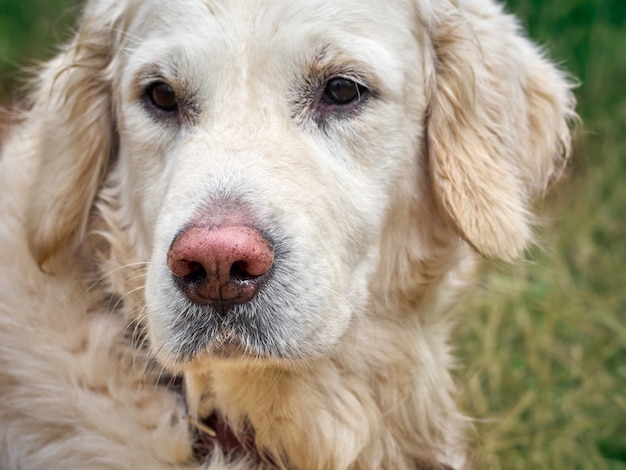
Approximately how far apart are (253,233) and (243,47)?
65cm

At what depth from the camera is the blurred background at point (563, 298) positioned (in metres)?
4.32

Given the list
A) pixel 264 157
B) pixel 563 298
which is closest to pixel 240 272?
pixel 264 157

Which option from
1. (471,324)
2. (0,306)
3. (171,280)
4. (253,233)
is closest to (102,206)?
(0,306)

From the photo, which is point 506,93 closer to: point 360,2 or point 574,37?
point 360,2

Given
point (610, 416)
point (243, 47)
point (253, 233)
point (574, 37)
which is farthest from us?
point (574, 37)

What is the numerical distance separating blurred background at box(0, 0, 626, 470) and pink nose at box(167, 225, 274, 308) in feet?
5.03

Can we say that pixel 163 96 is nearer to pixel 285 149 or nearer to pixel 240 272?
pixel 285 149

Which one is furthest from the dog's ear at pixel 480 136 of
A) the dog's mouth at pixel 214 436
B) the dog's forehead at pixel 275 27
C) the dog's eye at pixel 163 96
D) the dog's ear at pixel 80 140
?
the dog's ear at pixel 80 140

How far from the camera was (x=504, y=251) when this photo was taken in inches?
123

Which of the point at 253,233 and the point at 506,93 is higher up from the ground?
the point at 506,93

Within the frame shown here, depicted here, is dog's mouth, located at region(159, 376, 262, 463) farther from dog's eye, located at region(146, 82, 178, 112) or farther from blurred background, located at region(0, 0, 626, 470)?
blurred background, located at region(0, 0, 626, 470)

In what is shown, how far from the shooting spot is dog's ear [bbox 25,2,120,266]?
3.24 meters

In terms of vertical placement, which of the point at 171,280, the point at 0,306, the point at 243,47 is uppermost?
the point at 243,47

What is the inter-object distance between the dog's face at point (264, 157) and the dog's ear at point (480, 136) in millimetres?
100
